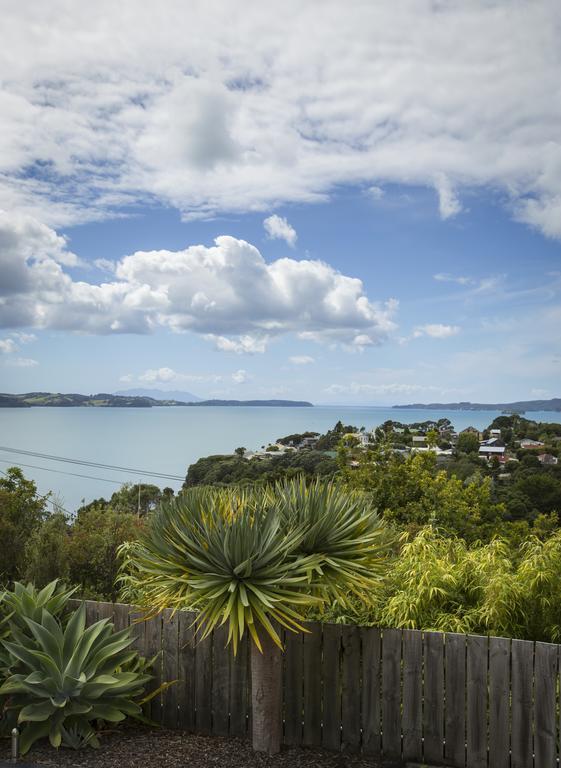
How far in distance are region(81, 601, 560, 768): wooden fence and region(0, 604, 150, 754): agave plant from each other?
0.46 meters

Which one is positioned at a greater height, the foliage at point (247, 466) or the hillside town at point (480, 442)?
the hillside town at point (480, 442)

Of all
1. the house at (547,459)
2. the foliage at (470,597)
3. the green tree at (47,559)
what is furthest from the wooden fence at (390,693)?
the house at (547,459)

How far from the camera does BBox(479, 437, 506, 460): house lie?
26.5 m

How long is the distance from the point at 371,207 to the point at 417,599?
854 inches

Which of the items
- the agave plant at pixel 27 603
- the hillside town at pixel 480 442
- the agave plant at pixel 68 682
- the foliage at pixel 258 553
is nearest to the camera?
the foliage at pixel 258 553

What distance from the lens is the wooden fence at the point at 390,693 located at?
5.12 metres

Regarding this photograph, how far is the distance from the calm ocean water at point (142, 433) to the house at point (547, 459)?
5464 mm

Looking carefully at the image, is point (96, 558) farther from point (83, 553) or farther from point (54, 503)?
point (54, 503)

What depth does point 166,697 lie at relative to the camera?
620 cm

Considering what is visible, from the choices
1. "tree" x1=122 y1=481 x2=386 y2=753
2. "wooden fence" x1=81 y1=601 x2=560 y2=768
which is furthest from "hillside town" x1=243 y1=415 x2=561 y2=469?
"tree" x1=122 y1=481 x2=386 y2=753

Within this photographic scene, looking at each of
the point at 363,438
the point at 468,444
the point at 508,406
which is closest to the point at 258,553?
the point at 363,438

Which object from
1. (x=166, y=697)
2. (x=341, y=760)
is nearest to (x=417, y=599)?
(x=341, y=760)

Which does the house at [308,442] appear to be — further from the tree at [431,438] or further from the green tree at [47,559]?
the green tree at [47,559]

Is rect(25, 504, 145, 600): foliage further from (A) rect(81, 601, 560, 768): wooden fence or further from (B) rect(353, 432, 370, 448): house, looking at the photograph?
(B) rect(353, 432, 370, 448): house
